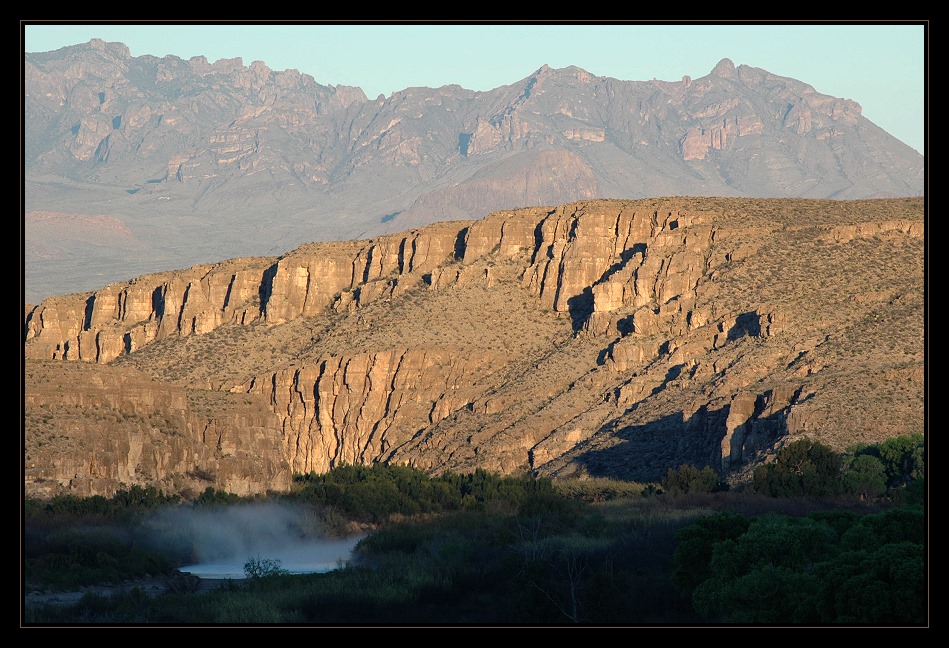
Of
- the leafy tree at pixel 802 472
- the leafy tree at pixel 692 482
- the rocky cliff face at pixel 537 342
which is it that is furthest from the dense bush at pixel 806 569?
the rocky cliff face at pixel 537 342

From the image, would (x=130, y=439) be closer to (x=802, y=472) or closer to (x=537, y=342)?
(x=802, y=472)

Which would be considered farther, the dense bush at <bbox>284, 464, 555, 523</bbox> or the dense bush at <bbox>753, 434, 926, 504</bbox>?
the dense bush at <bbox>284, 464, 555, 523</bbox>

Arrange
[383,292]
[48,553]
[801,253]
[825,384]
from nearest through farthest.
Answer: [48,553] < [825,384] < [801,253] < [383,292]

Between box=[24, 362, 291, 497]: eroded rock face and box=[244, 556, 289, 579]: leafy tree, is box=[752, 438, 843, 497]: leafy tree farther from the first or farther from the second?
box=[24, 362, 291, 497]: eroded rock face

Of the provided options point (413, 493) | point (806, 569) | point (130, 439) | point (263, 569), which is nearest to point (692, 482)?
point (413, 493)

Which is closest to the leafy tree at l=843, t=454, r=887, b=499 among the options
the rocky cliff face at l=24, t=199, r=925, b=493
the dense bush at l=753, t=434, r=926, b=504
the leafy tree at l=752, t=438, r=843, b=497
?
the dense bush at l=753, t=434, r=926, b=504
